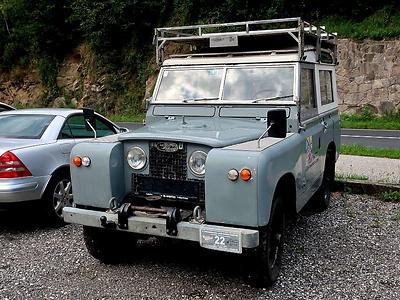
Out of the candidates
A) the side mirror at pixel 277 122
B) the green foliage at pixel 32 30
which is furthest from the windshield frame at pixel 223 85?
the green foliage at pixel 32 30

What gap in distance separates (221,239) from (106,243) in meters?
1.61

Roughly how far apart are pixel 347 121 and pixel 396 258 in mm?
14980

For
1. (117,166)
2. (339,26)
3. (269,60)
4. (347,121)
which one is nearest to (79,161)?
(117,166)

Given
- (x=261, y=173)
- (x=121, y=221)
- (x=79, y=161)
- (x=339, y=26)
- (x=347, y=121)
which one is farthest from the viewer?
(x=339, y=26)

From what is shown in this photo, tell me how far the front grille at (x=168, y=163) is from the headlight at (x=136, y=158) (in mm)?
85

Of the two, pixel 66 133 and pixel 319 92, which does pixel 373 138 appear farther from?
pixel 66 133

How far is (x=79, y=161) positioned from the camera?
186 inches

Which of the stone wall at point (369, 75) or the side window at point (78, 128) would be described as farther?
the stone wall at point (369, 75)

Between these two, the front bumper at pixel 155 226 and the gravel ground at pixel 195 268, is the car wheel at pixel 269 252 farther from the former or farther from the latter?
the front bumper at pixel 155 226

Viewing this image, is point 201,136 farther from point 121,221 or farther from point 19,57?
point 19,57

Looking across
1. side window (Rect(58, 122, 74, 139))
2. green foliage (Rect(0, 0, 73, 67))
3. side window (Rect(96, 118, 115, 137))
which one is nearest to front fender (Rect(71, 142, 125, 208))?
side window (Rect(58, 122, 74, 139))

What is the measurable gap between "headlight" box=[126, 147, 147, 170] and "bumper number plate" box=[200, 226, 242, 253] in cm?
102

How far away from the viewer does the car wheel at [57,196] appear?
6285 millimetres

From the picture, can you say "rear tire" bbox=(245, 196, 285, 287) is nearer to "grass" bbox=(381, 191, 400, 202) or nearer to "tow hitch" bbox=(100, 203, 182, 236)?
"tow hitch" bbox=(100, 203, 182, 236)
